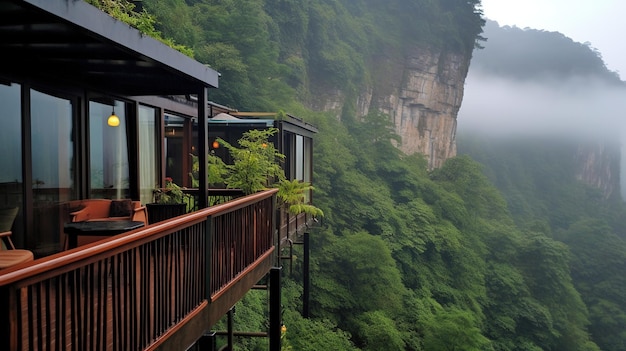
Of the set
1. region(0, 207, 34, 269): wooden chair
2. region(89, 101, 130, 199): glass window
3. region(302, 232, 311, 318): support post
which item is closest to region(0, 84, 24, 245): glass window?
region(0, 207, 34, 269): wooden chair

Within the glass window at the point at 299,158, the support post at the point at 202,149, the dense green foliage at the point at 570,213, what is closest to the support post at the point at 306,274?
the glass window at the point at 299,158

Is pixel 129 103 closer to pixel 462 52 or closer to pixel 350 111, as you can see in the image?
pixel 350 111

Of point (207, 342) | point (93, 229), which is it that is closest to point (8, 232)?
point (93, 229)

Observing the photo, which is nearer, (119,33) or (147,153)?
(119,33)

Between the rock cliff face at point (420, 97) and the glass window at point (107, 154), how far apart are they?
4193 centimetres

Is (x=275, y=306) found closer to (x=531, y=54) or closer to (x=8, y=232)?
(x=8, y=232)

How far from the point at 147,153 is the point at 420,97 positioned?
48626mm

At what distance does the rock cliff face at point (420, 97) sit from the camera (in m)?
51.2

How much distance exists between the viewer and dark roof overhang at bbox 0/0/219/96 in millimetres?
3031

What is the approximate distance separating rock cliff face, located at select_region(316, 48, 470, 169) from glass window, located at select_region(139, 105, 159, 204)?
40.7 metres

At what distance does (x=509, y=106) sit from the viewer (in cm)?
12031

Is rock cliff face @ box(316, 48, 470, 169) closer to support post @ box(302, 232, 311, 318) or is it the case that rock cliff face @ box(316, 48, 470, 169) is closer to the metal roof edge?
support post @ box(302, 232, 311, 318)

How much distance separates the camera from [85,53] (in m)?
4.17

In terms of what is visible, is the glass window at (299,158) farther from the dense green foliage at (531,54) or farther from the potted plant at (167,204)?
the dense green foliage at (531,54)
